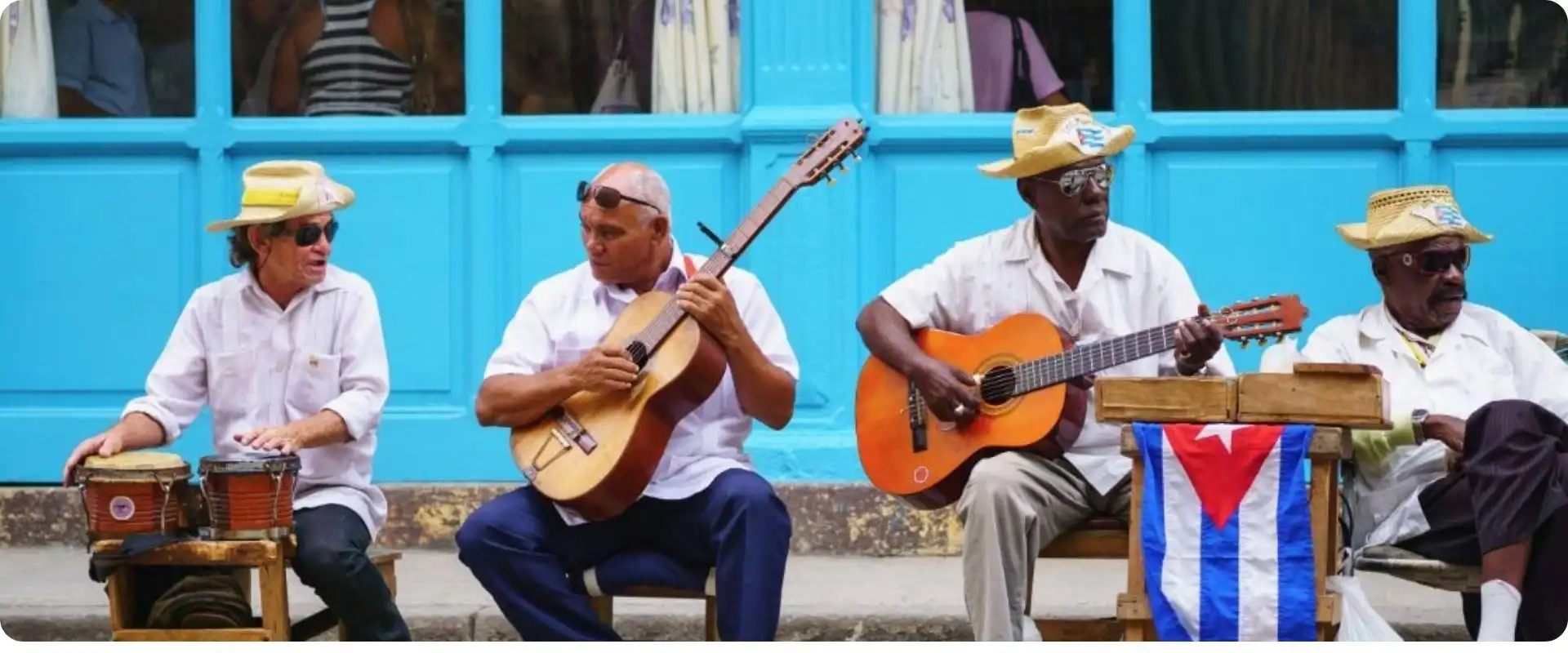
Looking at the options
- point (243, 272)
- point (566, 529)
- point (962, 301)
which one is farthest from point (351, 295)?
point (962, 301)

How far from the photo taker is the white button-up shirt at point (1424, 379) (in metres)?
5.88

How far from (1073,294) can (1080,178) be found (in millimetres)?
305

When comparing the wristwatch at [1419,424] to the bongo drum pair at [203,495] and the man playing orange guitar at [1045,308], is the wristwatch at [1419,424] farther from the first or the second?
the bongo drum pair at [203,495]

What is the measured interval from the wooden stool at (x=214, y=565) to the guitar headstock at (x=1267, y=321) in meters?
2.36

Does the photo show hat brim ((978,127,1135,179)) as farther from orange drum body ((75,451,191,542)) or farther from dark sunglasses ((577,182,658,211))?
orange drum body ((75,451,191,542))

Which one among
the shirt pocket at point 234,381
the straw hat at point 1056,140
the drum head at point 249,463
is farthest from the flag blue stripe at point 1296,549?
the shirt pocket at point 234,381

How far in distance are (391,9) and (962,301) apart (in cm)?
306

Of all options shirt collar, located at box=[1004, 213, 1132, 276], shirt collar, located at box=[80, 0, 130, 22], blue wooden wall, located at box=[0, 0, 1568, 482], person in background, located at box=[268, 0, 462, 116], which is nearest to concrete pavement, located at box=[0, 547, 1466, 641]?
blue wooden wall, located at box=[0, 0, 1568, 482]

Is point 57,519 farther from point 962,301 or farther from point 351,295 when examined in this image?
point 962,301

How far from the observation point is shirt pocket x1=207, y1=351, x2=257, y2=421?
19.9 feet

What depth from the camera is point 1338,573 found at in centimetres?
552

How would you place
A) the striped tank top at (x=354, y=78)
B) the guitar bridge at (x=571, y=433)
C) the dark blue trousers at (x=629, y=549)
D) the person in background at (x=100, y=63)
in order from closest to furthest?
the dark blue trousers at (x=629, y=549), the guitar bridge at (x=571, y=433), the striped tank top at (x=354, y=78), the person in background at (x=100, y=63)

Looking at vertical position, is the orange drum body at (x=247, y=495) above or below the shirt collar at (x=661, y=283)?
below

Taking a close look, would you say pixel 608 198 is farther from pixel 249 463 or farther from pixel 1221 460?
pixel 1221 460
